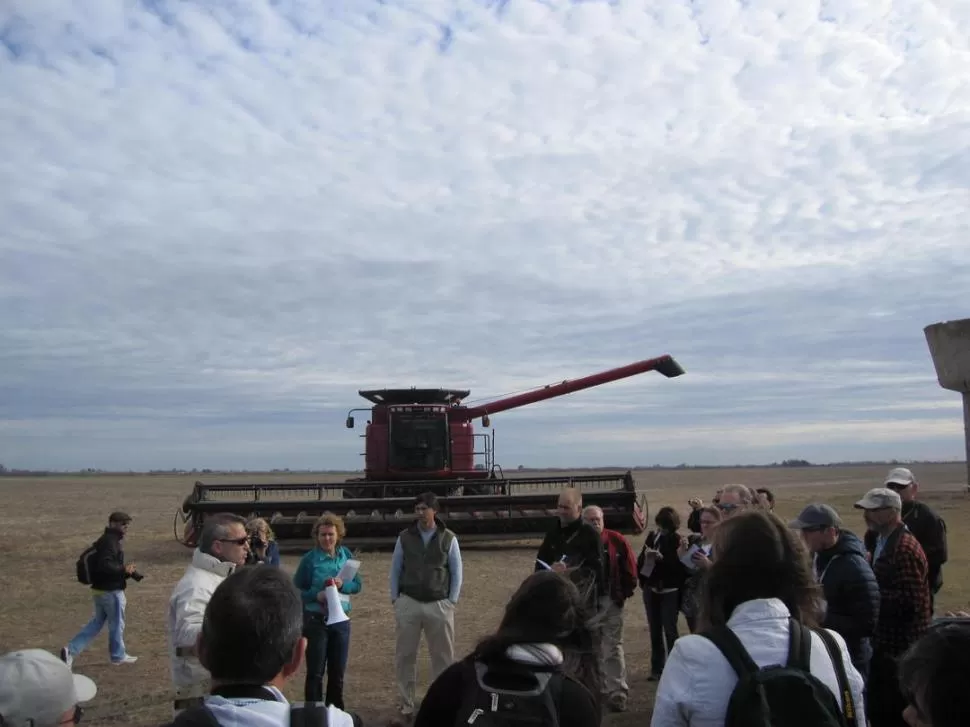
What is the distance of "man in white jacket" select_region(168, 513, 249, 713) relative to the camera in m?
3.79

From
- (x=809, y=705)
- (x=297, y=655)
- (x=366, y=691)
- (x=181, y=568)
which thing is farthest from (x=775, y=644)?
(x=181, y=568)

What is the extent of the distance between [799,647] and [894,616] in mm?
2444

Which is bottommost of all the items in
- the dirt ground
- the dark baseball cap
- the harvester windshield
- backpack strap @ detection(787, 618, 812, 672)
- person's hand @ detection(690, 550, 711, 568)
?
the dirt ground

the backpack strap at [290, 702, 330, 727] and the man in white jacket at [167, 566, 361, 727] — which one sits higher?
the man in white jacket at [167, 566, 361, 727]

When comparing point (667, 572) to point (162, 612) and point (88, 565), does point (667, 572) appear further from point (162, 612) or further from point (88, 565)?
point (162, 612)

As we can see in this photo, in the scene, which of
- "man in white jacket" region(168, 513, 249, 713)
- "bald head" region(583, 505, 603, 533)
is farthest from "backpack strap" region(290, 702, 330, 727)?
"bald head" region(583, 505, 603, 533)

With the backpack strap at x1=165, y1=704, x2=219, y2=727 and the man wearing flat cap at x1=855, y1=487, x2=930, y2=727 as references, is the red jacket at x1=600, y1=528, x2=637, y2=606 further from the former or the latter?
the backpack strap at x1=165, y1=704, x2=219, y2=727

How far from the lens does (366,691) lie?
7.12m

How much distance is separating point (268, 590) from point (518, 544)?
51.5ft

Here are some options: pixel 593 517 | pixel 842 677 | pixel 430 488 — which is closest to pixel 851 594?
pixel 842 677

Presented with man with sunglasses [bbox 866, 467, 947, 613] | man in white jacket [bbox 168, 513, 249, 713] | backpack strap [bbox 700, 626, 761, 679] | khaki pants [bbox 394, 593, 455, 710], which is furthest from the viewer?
man with sunglasses [bbox 866, 467, 947, 613]

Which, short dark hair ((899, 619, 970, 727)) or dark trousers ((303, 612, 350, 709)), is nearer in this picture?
short dark hair ((899, 619, 970, 727))

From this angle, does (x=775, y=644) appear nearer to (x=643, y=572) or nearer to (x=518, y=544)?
(x=643, y=572)

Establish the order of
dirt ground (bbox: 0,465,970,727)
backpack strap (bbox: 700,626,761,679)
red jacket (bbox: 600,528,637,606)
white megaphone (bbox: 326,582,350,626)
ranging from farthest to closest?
1. dirt ground (bbox: 0,465,970,727)
2. red jacket (bbox: 600,528,637,606)
3. white megaphone (bbox: 326,582,350,626)
4. backpack strap (bbox: 700,626,761,679)
